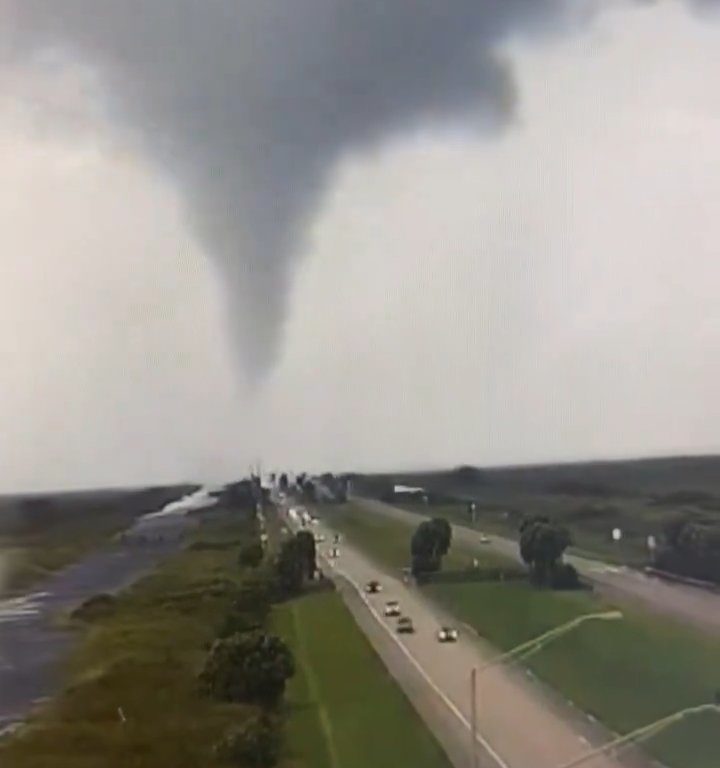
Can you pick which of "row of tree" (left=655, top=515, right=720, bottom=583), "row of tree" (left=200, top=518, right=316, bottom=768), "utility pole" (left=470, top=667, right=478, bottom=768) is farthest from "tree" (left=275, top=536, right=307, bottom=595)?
"row of tree" (left=655, top=515, right=720, bottom=583)

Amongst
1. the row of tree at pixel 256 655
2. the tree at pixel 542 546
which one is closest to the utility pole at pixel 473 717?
the tree at pixel 542 546

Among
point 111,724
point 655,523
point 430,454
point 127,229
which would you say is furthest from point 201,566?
point 655,523

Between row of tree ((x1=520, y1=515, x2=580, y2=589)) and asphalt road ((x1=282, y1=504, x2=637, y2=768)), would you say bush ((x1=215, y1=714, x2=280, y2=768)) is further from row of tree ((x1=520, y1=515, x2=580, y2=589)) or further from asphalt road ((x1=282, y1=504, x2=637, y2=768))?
row of tree ((x1=520, y1=515, x2=580, y2=589))

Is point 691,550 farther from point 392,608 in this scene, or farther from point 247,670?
point 247,670

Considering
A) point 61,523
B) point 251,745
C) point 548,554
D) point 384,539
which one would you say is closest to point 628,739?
point 548,554

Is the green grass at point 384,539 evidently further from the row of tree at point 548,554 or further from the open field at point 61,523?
the open field at point 61,523
